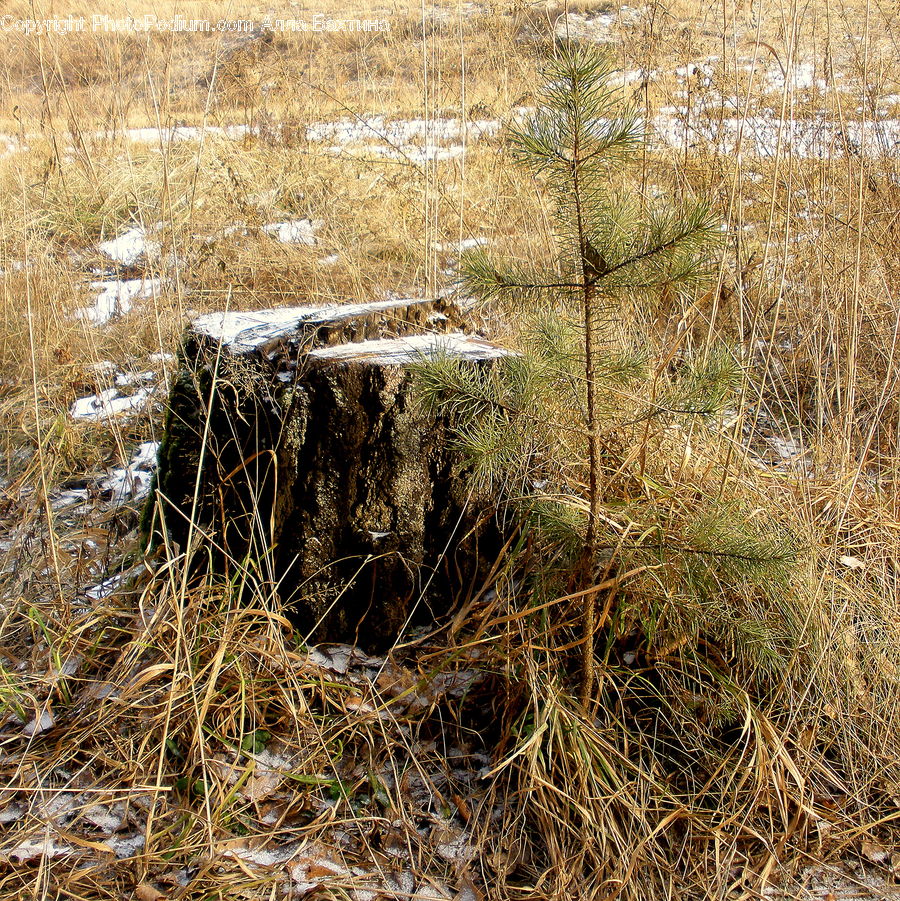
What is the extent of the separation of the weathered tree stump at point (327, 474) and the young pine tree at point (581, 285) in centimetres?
23

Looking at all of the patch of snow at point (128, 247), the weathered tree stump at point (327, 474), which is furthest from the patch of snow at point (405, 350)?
the patch of snow at point (128, 247)

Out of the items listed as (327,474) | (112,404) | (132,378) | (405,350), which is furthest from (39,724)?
(132,378)

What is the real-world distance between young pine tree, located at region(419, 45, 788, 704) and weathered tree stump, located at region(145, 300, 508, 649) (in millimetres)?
232

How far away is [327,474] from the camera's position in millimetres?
2055

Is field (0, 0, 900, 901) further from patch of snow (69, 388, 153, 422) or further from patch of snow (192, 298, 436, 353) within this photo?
patch of snow (69, 388, 153, 422)

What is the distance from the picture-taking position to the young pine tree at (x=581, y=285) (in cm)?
131

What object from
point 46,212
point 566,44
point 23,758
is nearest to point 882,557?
point 566,44

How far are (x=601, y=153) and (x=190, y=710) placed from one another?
1526 millimetres

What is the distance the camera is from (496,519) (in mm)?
2109

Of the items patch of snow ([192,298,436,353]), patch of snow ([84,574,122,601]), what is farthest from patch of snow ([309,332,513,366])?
patch of snow ([84,574,122,601])

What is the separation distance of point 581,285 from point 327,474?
93cm

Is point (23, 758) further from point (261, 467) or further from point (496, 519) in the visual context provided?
point (496, 519)

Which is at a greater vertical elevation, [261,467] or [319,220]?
[319,220]

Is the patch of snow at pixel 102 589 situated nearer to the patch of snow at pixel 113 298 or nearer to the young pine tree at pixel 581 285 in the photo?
the young pine tree at pixel 581 285
